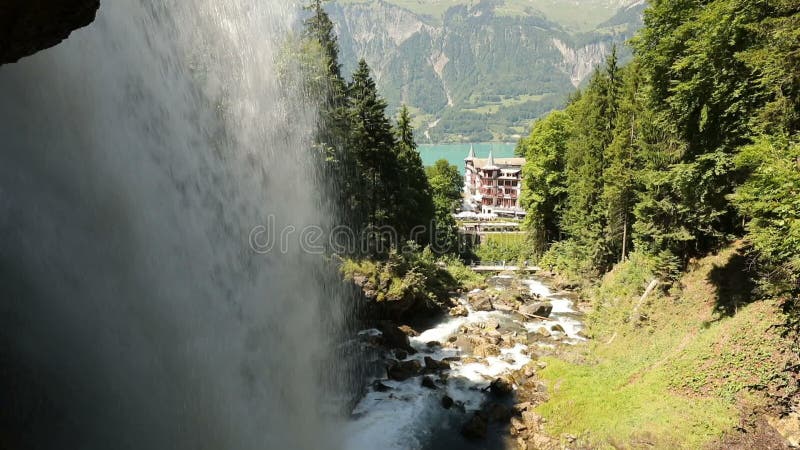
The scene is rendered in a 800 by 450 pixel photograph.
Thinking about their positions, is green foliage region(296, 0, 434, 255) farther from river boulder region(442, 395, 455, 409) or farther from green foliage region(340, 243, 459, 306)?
river boulder region(442, 395, 455, 409)

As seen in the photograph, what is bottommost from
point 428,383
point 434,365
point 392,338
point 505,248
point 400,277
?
point 428,383

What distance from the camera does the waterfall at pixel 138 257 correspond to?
19.2 feet

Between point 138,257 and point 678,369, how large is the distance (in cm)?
1735

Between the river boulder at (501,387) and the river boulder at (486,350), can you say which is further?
the river boulder at (486,350)

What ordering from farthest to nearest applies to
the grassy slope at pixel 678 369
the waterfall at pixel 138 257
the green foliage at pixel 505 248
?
the green foliage at pixel 505 248 → the grassy slope at pixel 678 369 → the waterfall at pixel 138 257

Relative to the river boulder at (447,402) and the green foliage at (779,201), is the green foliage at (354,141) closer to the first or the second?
the river boulder at (447,402)

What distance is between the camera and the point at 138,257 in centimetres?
750

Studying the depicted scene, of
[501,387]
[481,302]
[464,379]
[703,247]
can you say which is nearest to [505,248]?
[481,302]

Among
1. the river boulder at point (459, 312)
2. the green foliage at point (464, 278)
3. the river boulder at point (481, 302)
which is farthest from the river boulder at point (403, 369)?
the green foliage at point (464, 278)

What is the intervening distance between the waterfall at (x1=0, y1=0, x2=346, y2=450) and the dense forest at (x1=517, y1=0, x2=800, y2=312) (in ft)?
44.4

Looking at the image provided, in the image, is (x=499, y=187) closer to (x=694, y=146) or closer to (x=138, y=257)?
(x=694, y=146)

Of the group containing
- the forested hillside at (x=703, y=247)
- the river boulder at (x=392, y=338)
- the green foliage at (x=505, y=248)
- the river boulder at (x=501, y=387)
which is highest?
the forested hillside at (x=703, y=247)

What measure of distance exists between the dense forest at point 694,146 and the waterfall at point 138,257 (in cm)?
1353

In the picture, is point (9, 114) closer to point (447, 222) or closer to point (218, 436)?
point (218, 436)
